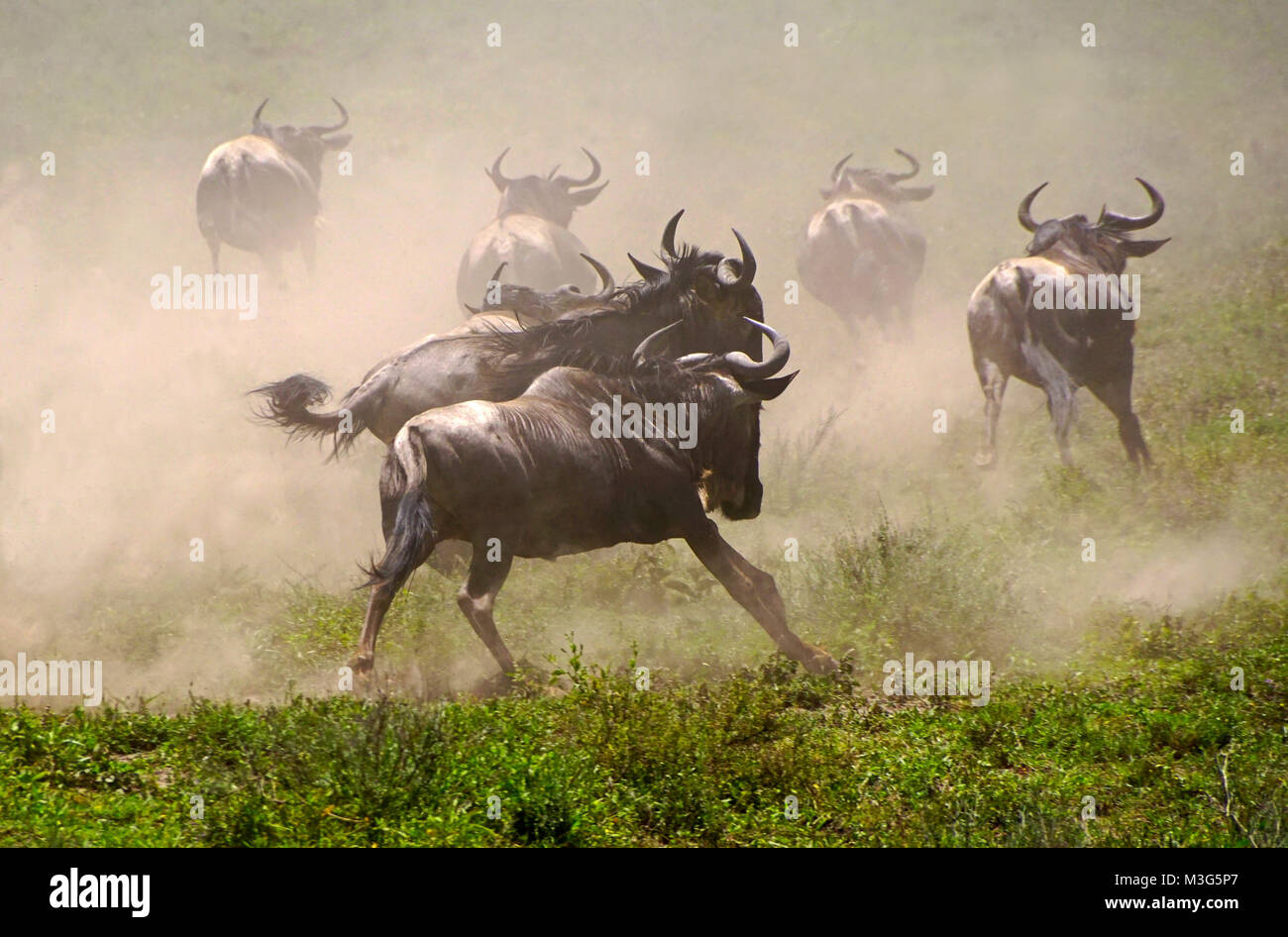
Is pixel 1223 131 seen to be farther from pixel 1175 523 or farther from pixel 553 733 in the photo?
pixel 553 733

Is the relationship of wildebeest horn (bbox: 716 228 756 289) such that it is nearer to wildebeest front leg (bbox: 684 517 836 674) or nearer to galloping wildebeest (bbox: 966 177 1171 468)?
wildebeest front leg (bbox: 684 517 836 674)

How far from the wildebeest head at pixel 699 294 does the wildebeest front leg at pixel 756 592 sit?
2.00m

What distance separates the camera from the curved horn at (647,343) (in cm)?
977

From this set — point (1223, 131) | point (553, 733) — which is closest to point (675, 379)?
point (553, 733)

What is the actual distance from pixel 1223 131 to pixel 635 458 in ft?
75.2

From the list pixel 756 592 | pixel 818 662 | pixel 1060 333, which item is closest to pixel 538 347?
pixel 756 592

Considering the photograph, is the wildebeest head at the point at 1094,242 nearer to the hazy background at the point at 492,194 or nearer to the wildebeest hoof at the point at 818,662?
the hazy background at the point at 492,194

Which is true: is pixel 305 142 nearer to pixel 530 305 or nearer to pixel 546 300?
pixel 530 305

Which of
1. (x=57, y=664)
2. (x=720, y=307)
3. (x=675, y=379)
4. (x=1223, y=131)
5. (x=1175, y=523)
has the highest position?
(x=1223, y=131)

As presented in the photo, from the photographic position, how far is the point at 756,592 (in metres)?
8.95

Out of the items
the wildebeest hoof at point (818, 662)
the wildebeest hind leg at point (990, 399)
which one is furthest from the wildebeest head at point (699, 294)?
the wildebeest hind leg at point (990, 399)

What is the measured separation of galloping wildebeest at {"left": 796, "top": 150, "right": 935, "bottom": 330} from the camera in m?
21.6

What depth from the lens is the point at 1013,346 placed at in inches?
551
